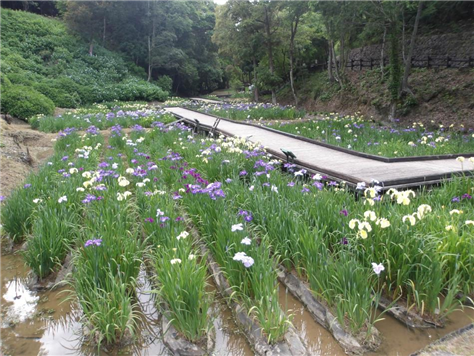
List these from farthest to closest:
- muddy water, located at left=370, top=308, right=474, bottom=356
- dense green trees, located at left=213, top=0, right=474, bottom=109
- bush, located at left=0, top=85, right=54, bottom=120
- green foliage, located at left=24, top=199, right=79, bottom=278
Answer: bush, located at left=0, top=85, right=54, bottom=120
dense green trees, located at left=213, top=0, right=474, bottom=109
green foliage, located at left=24, top=199, right=79, bottom=278
muddy water, located at left=370, top=308, right=474, bottom=356

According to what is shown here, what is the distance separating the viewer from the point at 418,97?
13.4 metres

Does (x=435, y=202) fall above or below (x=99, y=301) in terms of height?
above

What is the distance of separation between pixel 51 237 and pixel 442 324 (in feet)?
11.1

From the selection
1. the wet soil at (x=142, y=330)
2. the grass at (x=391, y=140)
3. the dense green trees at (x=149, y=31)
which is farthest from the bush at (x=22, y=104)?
the dense green trees at (x=149, y=31)

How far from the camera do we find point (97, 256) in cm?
267

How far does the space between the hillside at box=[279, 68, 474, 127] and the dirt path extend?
41.7 ft

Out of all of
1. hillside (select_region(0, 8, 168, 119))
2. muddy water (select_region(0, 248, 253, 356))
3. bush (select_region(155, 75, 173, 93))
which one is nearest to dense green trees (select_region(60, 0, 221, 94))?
bush (select_region(155, 75, 173, 93))

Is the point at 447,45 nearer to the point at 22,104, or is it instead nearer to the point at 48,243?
the point at 48,243

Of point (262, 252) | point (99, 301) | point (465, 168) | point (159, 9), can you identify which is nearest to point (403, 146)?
point (465, 168)

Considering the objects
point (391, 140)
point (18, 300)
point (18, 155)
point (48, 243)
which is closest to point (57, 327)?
point (18, 300)

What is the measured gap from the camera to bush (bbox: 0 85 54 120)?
13.3 m

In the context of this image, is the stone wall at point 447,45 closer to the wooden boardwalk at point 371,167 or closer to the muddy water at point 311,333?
the wooden boardwalk at point 371,167

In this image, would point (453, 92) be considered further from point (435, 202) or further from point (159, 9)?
point (159, 9)

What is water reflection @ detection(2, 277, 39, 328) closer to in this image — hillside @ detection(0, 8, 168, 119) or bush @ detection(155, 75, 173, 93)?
hillside @ detection(0, 8, 168, 119)
